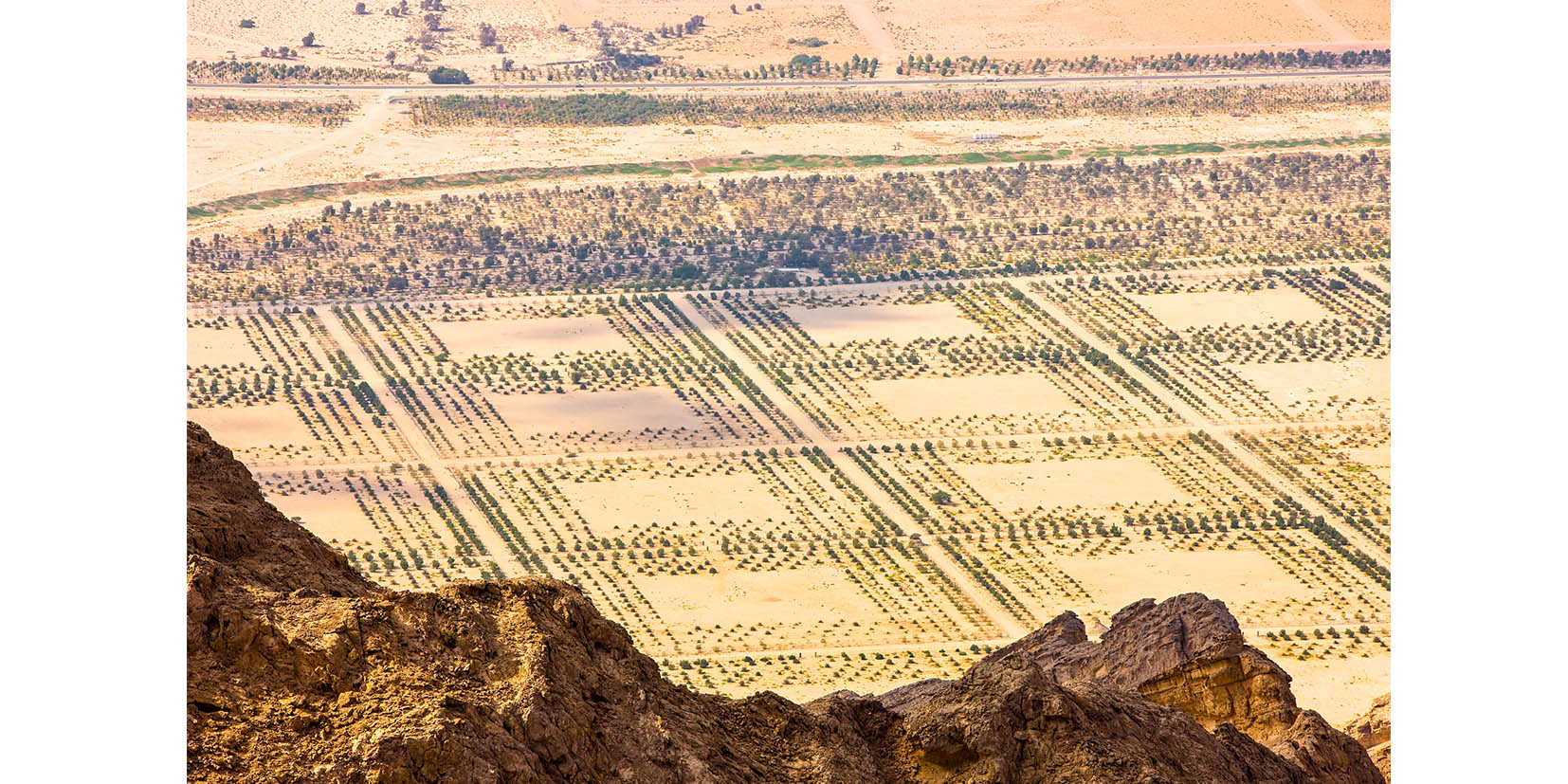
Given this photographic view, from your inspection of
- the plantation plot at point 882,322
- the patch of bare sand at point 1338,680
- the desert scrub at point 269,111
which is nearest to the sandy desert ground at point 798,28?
the desert scrub at point 269,111

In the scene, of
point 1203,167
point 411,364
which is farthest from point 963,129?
point 411,364

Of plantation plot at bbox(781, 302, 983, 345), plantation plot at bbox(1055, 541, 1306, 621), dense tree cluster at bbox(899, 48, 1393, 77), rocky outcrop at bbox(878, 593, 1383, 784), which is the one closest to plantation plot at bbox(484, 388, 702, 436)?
plantation plot at bbox(781, 302, 983, 345)

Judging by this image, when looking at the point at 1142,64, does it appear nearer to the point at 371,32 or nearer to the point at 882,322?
the point at 371,32

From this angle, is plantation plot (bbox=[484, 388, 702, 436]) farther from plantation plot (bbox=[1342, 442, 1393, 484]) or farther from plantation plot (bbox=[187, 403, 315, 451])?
plantation plot (bbox=[1342, 442, 1393, 484])

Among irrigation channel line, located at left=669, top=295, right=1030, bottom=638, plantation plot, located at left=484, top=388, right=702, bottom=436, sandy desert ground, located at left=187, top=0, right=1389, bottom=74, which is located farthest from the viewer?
sandy desert ground, located at left=187, top=0, right=1389, bottom=74

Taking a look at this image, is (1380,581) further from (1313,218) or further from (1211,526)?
(1313,218)

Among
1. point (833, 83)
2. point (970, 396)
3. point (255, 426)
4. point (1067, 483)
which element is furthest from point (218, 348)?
point (833, 83)
